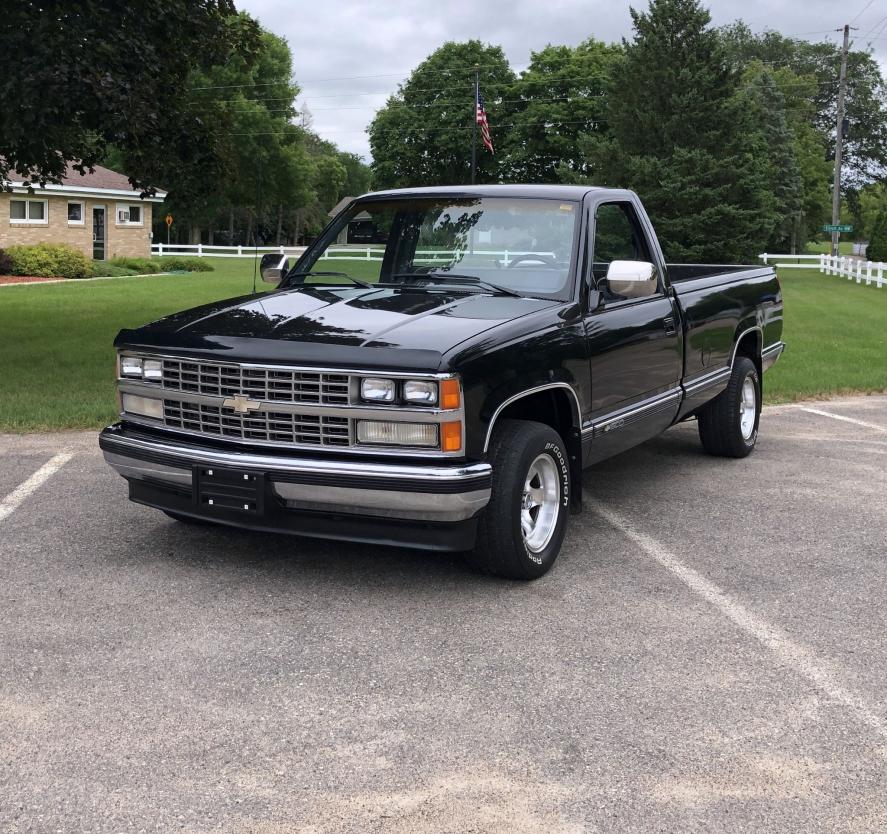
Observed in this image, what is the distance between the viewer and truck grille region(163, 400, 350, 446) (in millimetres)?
4734

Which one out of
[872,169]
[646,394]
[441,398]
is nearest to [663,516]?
[646,394]

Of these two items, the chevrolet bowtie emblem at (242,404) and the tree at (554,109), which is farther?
the tree at (554,109)

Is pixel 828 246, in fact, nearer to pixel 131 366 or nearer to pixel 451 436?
pixel 131 366

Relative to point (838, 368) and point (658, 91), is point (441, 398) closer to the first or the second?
point (838, 368)

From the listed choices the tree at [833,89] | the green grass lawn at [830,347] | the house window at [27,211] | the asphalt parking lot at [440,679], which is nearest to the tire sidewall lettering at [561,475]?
the asphalt parking lot at [440,679]

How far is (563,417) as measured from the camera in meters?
5.54

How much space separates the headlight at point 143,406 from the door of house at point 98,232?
A: 142 feet

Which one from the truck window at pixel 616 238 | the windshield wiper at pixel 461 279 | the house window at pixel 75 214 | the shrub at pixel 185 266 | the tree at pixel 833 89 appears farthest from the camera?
the tree at pixel 833 89

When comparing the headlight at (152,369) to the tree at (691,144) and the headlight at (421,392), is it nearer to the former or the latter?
the headlight at (421,392)

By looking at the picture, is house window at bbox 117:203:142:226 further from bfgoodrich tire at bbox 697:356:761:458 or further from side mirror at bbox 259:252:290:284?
side mirror at bbox 259:252:290:284

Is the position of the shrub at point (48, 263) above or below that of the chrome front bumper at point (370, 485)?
above

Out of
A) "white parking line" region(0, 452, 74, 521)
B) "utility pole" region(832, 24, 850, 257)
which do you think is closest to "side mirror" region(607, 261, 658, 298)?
"white parking line" region(0, 452, 74, 521)

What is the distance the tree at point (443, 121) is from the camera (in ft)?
238

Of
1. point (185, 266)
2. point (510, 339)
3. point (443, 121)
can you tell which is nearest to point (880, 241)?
point (185, 266)
